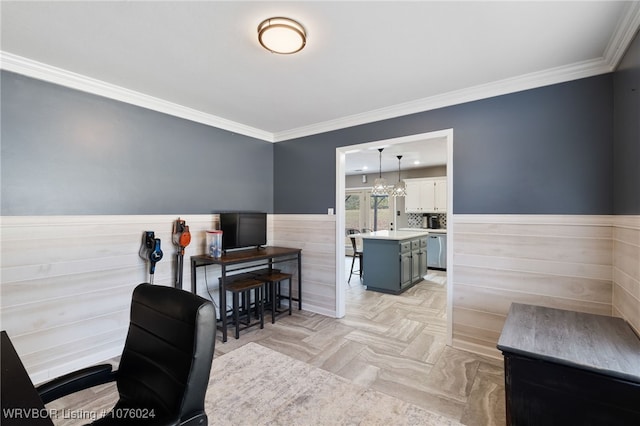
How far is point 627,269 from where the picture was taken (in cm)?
191

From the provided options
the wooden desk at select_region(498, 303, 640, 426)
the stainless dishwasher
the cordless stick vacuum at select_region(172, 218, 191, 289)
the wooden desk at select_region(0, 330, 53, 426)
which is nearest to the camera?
the wooden desk at select_region(0, 330, 53, 426)

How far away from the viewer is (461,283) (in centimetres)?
286

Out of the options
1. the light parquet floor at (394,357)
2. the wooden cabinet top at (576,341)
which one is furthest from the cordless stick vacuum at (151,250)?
the wooden cabinet top at (576,341)

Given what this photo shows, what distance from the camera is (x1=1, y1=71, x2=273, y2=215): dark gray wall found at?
90.5 inches

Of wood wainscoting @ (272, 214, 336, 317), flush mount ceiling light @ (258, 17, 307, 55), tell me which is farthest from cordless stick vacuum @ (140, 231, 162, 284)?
flush mount ceiling light @ (258, 17, 307, 55)

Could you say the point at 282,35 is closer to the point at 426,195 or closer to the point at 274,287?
the point at 274,287

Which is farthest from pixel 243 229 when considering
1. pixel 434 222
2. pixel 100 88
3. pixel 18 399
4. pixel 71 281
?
pixel 434 222

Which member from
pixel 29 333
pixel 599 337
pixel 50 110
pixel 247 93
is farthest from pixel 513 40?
pixel 29 333

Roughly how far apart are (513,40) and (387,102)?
1.30m

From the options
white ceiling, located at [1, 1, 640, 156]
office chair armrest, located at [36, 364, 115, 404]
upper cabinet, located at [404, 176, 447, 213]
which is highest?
white ceiling, located at [1, 1, 640, 156]

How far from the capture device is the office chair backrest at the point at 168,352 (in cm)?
99

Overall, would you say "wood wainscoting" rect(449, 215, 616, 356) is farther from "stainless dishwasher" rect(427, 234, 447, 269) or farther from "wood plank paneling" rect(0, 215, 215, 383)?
"stainless dishwasher" rect(427, 234, 447, 269)

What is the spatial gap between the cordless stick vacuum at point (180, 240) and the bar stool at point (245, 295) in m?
0.52

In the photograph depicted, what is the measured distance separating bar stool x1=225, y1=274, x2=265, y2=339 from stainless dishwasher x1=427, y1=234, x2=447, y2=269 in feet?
14.5
